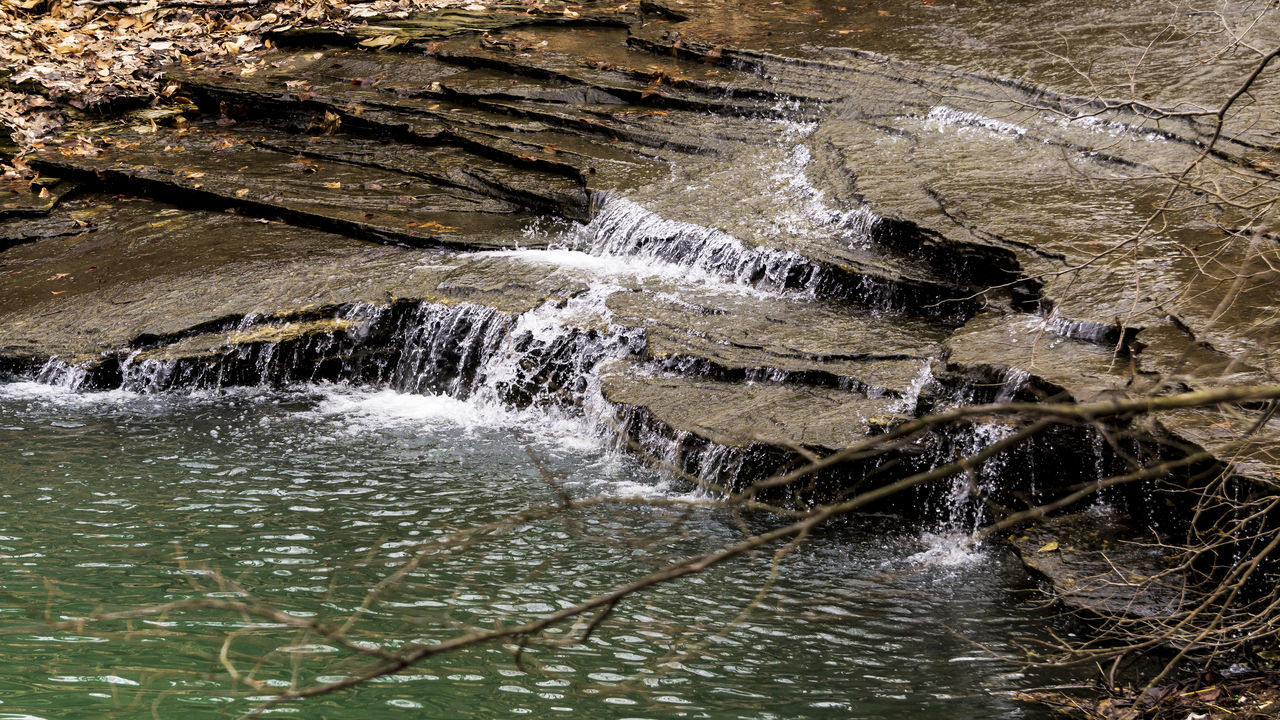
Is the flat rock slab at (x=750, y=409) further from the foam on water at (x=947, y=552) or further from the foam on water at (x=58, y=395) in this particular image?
the foam on water at (x=58, y=395)

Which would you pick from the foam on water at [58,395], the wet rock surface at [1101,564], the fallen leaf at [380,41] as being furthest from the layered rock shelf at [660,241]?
the wet rock surface at [1101,564]

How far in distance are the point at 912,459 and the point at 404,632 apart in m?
3.47

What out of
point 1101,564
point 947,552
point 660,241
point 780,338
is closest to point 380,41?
point 660,241

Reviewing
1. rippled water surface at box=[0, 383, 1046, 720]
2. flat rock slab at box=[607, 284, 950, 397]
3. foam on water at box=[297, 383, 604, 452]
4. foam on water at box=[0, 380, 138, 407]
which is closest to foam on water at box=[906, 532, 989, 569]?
rippled water surface at box=[0, 383, 1046, 720]

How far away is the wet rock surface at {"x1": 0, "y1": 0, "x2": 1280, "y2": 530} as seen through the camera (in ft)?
23.8

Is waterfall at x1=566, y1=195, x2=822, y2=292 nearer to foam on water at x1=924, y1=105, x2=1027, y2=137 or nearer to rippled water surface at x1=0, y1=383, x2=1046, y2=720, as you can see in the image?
rippled water surface at x1=0, y1=383, x2=1046, y2=720

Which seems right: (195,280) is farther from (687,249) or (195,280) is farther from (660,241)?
(687,249)

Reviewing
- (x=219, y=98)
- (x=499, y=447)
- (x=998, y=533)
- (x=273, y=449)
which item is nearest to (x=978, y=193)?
(x=998, y=533)

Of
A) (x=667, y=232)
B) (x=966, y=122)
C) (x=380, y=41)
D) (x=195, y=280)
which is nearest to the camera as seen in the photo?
(x=667, y=232)

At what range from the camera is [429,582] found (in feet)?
19.5

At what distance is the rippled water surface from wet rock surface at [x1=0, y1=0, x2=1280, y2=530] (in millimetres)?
844

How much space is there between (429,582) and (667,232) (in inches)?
194

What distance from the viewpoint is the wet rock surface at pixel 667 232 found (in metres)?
7.25

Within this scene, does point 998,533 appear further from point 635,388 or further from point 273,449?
point 273,449
